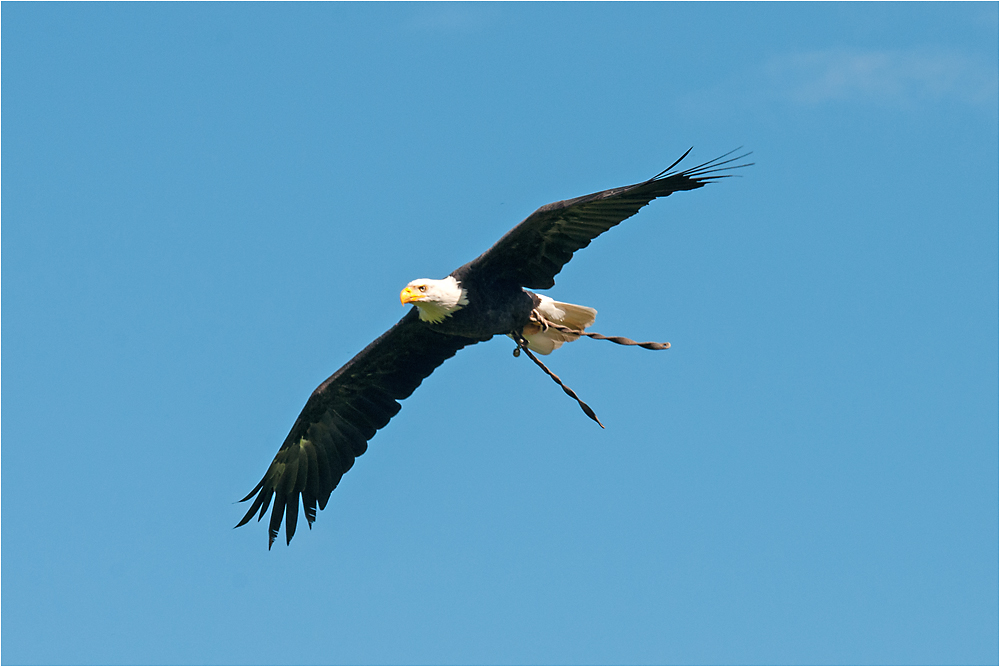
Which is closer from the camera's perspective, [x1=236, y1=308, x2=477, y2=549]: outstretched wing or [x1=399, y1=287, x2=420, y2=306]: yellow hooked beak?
[x1=399, y1=287, x2=420, y2=306]: yellow hooked beak

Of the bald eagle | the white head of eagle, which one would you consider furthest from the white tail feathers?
the white head of eagle

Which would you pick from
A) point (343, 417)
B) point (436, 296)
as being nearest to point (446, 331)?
point (436, 296)

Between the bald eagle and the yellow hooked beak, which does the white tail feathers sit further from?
the yellow hooked beak

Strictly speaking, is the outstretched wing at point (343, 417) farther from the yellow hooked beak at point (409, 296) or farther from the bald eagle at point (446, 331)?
the yellow hooked beak at point (409, 296)

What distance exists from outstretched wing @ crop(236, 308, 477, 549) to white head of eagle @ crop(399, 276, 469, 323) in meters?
1.13

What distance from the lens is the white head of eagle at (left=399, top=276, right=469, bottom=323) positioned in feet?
36.7

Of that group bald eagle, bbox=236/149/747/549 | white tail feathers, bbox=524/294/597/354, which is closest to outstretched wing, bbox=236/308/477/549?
bald eagle, bbox=236/149/747/549

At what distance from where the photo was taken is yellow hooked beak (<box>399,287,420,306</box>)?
11.2 m

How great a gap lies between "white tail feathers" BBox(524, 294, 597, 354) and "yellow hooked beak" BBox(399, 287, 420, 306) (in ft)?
3.39

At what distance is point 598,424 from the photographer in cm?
1132

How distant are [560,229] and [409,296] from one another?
125 centimetres

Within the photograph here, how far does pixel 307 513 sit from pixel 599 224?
4.12 m

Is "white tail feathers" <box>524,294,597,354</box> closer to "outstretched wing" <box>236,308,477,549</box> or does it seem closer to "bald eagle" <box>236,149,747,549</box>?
"bald eagle" <box>236,149,747,549</box>

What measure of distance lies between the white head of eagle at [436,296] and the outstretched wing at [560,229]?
181 mm
